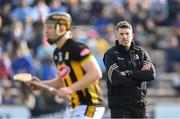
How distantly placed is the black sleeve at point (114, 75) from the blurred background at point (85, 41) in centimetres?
590

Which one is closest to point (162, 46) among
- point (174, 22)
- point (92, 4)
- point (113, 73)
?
point (174, 22)

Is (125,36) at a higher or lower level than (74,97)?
higher

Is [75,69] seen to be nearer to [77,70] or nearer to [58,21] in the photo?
[77,70]

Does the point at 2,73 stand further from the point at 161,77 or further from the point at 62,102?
the point at 161,77

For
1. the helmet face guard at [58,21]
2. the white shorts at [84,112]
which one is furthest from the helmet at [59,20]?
the white shorts at [84,112]

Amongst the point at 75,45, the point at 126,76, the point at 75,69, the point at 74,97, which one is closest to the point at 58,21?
the point at 75,45

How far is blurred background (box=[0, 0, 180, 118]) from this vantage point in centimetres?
1567

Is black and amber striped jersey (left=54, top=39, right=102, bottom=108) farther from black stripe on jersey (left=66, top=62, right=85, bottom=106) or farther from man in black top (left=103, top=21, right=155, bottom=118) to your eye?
man in black top (left=103, top=21, right=155, bottom=118)

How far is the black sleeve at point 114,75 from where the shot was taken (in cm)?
875

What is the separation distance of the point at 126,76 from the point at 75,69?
2.56ft

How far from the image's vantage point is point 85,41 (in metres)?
18.6

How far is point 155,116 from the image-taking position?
14961mm

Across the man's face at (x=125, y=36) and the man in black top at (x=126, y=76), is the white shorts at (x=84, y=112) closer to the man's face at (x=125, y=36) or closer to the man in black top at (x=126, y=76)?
the man in black top at (x=126, y=76)

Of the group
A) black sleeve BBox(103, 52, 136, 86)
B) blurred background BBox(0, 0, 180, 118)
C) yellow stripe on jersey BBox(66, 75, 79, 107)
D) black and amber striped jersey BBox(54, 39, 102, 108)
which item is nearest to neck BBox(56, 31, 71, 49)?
black and amber striped jersey BBox(54, 39, 102, 108)
